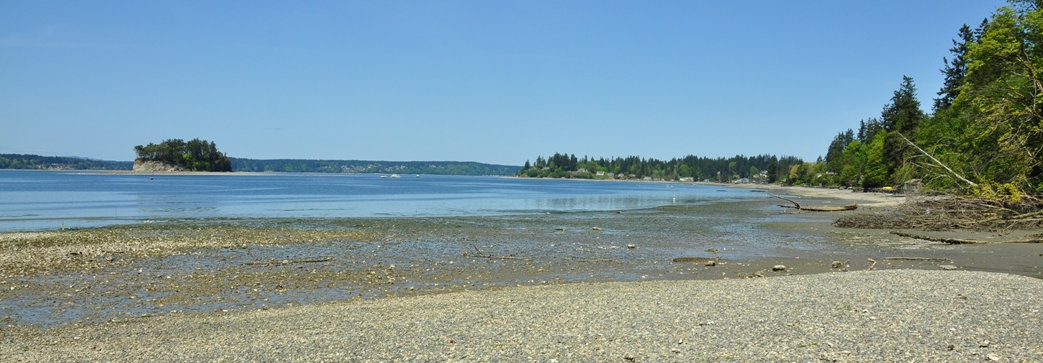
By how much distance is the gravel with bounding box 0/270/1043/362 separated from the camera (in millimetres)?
9578

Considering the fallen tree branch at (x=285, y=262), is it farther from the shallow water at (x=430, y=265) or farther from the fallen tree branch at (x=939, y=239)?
the fallen tree branch at (x=939, y=239)

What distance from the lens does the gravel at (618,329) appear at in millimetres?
9578

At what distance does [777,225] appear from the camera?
40344mm

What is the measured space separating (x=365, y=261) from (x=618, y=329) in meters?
13.4

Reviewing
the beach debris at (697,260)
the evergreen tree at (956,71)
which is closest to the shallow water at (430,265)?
the beach debris at (697,260)

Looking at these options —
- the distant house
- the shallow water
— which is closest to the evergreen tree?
the distant house

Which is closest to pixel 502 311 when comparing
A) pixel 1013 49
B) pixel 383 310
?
pixel 383 310

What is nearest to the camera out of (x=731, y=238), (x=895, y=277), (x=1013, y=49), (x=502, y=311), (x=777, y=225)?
(x=502, y=311)

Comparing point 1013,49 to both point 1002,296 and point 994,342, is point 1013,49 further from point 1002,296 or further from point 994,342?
point 994,342

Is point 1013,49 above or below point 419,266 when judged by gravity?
above

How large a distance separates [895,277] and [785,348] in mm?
8424

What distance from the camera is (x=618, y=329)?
11.1 m

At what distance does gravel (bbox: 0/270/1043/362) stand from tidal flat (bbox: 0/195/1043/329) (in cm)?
243

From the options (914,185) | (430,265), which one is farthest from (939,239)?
(914,185)
